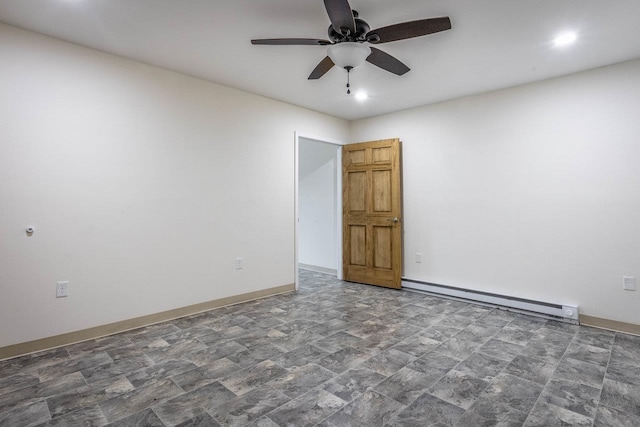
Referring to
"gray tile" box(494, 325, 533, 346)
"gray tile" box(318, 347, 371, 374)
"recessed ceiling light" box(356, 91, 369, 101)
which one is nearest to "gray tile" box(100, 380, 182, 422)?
"gray tile" box(318, 347, 371, 374)

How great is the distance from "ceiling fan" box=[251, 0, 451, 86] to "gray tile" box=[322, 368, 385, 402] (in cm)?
217

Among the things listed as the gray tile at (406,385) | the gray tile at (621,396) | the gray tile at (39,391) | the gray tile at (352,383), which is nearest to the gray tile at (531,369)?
the gray tile at (621,396)

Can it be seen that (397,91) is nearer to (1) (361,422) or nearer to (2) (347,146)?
(2) (347,146)

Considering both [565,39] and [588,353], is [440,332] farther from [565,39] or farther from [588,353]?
[565,39]

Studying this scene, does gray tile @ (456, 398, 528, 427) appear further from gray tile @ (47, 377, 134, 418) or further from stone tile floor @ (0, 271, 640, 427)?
gray tile @ (47, 377, 134, 418)

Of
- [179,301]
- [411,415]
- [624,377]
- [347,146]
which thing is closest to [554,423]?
[411,415]

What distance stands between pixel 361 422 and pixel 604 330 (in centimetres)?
279

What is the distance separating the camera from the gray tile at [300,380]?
2020 mm

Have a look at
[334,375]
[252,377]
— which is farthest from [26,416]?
[334,375]

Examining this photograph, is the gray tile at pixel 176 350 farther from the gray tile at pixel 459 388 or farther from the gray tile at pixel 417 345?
the gray tile at pixel 459 388

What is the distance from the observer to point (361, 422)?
172 cm

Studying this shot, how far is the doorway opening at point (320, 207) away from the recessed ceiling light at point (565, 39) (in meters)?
2.95

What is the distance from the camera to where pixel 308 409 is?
183 cm

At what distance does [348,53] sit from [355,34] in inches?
5.2
